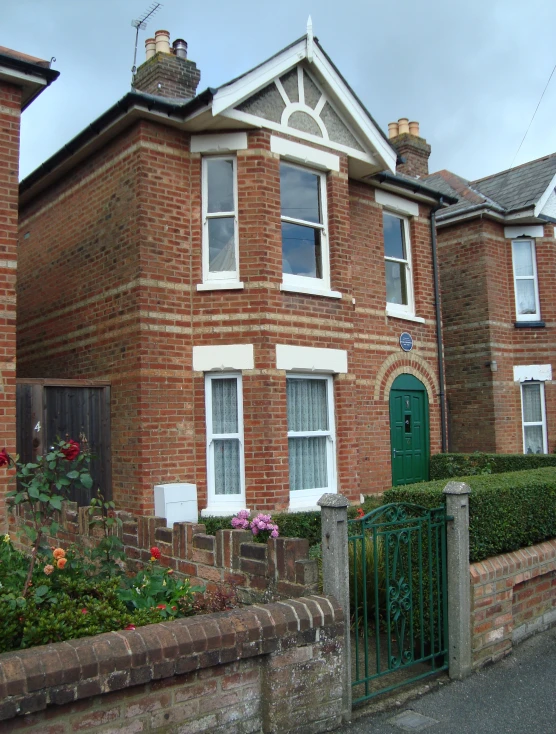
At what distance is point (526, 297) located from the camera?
49.8ft

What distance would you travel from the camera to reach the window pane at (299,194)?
410 inches

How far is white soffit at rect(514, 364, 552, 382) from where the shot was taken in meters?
14.9

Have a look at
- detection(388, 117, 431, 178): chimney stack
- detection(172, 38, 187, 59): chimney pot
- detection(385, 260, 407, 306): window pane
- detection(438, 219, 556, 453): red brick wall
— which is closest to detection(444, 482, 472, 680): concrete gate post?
detection(385, 260, 407, 306): window pane

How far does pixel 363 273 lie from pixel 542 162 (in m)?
7.34

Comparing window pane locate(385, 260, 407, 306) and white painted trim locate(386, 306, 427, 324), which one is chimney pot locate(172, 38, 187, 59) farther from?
white painted trim locate(386, 306, 427, 324)

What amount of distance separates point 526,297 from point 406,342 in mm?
4334

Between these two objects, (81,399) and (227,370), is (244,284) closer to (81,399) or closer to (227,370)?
(227,370)

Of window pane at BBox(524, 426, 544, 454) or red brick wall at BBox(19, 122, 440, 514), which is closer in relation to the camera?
red brick wall at BBox(19, 122, 440, 514)

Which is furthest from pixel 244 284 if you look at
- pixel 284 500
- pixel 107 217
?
pixel 284 500

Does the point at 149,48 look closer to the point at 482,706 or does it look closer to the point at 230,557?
the point at 230,557

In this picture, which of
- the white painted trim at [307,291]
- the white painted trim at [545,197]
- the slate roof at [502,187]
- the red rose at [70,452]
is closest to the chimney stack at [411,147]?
the slate roof at [502,187]

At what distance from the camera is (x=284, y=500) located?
9.56 metres

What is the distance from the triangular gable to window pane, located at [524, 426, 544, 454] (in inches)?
278

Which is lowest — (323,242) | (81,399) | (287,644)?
(287,644)
